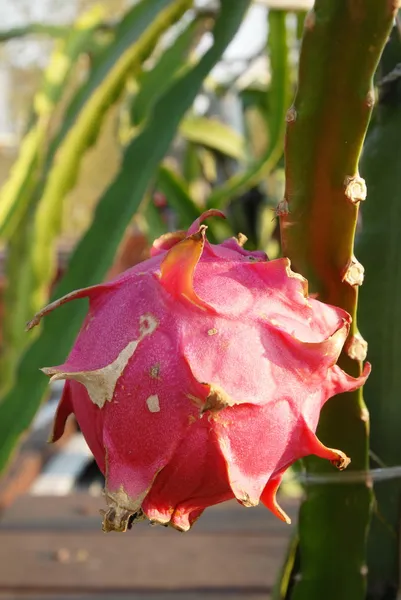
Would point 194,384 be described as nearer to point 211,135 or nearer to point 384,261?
point 384,261

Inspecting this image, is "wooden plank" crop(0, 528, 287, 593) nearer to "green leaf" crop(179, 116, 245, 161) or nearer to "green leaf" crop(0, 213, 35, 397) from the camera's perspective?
"green leaf" crop(0, 213, 35, 397)

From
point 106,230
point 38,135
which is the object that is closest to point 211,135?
point 38,135

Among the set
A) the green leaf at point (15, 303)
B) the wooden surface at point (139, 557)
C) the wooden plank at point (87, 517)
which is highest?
the green leaf at point (15, 303)

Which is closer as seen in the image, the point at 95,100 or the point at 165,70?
the point at 95,100

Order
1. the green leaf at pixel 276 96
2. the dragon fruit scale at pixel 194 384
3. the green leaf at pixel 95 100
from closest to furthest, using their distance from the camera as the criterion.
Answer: the dragon fruit scale at pixel 194 384 < the green leaf at pixel 95 100 < the green leaf at pixel 276 96

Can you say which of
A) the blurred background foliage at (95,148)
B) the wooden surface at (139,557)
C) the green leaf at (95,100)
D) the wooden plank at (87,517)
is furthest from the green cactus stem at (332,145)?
the wooden plank at (87,517)

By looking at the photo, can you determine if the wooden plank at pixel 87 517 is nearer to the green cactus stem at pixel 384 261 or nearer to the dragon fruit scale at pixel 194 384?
the green cactus stem at pixel 384 261
